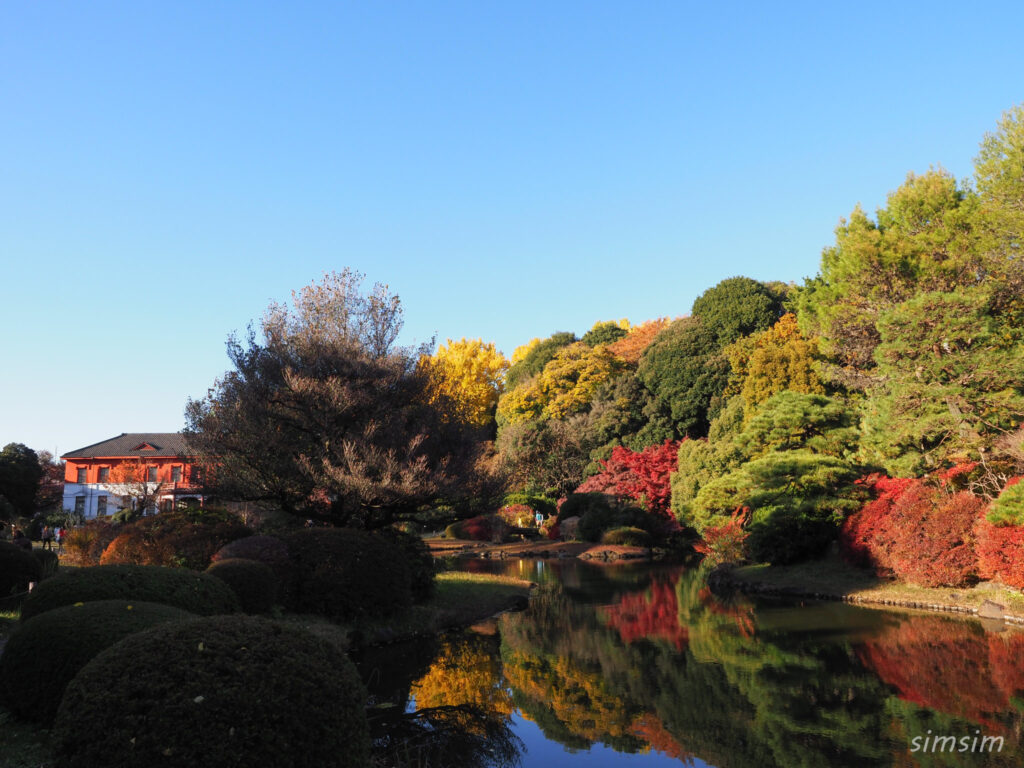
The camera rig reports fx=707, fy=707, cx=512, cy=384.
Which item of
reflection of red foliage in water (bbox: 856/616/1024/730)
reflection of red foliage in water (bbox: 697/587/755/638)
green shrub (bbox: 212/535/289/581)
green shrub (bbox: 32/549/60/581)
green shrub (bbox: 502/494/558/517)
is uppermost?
green shrub (bbox: 212/535/289/581)

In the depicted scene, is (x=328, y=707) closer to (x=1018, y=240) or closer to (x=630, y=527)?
(x=1018, y=240)

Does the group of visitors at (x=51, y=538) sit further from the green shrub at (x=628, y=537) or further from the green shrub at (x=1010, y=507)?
the green shrub at (x=1010, y=507)

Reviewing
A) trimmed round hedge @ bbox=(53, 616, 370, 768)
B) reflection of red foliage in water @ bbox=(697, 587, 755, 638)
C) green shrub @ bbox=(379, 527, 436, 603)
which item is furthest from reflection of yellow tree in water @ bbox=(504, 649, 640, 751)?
reflection of red foliage in water @ bbox=(697, 587, 755, 638)

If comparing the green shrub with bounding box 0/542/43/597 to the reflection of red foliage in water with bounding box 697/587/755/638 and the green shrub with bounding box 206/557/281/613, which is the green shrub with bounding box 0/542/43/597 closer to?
the green shrub with bounding box 206/557/281/613

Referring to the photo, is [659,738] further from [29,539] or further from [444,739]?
[29,539]

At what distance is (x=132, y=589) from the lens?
8.53 m

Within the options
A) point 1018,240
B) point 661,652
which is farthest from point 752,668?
point 1018,240

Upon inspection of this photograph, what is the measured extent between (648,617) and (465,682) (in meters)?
7.26

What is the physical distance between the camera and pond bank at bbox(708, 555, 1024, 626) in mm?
15586

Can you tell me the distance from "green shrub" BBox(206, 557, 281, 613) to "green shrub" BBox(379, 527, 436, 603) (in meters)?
4.12

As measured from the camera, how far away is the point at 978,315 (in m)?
17.7

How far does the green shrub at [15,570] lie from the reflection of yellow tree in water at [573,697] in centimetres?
961

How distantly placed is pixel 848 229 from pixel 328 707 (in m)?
25.4

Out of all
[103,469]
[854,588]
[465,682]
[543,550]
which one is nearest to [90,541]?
[465,682]
